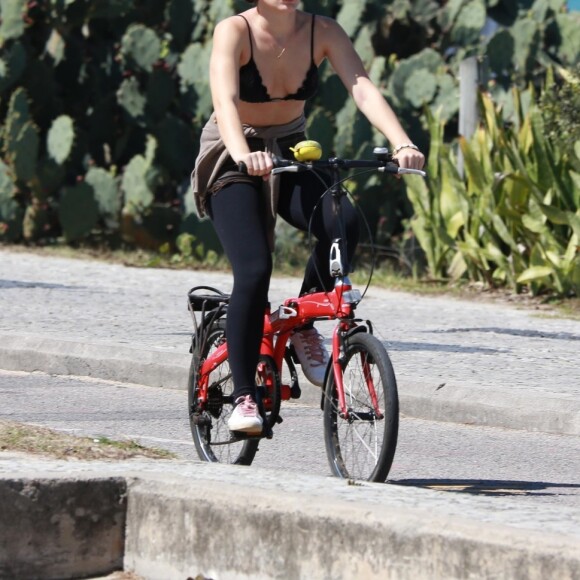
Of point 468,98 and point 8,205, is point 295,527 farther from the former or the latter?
point 8,205

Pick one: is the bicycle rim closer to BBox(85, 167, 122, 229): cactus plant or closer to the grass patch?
the grass patch

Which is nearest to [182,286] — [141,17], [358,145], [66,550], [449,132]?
[358,145]

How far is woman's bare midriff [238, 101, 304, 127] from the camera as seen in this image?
5.53m

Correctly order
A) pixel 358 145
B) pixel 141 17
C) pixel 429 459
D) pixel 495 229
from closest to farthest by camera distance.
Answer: pixel 429 459, pixel 495 229, pixel 358 145, pixel 141 17

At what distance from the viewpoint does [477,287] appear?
40.0 feet

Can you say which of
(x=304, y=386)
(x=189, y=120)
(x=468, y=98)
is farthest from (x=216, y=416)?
(x=189, y=120)

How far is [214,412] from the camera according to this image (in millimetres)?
5844

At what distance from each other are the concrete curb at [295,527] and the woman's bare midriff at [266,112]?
4.96 ft

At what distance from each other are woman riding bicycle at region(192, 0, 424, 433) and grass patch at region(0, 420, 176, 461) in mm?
399

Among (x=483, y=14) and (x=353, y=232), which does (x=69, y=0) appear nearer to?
(x=483, y=14)

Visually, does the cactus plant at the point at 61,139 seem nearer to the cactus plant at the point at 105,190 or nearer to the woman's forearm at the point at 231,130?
the cactus plant at the point at 105,190

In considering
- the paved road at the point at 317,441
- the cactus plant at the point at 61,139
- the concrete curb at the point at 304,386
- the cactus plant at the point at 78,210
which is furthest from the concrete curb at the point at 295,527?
the cactus plant at the point at 78,210

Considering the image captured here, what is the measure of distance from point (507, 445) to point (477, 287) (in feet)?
18.7

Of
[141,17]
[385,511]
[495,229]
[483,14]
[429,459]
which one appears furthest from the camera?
[141,17]
